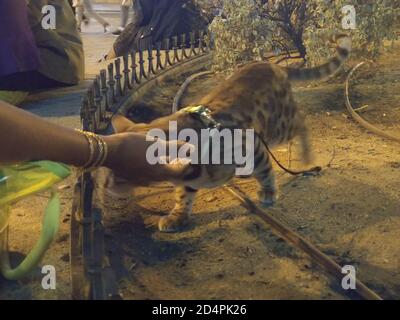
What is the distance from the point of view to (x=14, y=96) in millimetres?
6297

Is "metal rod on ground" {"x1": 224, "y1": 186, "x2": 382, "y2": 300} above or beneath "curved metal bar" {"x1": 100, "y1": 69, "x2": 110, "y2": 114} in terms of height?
beneath

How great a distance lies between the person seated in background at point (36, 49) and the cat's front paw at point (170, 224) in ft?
8.53

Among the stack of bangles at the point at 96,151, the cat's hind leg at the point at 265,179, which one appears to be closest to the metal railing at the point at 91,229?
the stack of bangles at the point at 96,151

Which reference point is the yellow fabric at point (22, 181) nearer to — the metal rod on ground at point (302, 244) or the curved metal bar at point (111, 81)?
the metal rod on ground at point (302, 244)

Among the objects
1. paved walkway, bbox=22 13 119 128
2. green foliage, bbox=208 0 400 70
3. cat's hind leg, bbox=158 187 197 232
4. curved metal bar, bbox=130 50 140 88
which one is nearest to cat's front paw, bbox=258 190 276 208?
cat's hind leg, bbox=158 187 197 232

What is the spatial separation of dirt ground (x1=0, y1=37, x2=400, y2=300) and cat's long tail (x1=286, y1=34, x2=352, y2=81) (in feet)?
2.51

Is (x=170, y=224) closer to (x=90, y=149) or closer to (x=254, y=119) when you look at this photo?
(x=254, y=119)

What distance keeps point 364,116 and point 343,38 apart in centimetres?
171

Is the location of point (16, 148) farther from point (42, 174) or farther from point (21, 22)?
point (21, 22)

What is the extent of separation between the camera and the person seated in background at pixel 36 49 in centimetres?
537

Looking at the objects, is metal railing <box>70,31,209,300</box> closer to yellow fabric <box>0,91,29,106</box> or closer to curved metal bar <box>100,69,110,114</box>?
curved metal bar <box>100,69,110,114</box>

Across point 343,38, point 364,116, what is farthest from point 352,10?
point 343,38

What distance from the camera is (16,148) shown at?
7.66 ft

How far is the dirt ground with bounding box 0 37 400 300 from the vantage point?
9.98 feet
